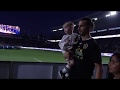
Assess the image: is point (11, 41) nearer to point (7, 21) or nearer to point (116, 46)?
point (7, 21)

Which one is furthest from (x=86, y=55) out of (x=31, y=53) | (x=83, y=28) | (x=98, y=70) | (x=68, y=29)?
(x=31, y=53)

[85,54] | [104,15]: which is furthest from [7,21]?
[104,15]

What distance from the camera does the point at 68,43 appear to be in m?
2.62

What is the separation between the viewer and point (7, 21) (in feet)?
9.36

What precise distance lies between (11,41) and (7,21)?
0.35 m

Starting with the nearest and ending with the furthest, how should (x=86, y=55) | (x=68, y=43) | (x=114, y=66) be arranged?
1. (x=114, y=66)
2. (x=86, y=55)
3. (x=68, y=43)

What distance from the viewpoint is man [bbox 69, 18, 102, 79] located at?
7.56 ft

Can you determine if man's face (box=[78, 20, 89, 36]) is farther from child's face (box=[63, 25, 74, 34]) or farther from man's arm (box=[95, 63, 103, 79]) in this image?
man's arm (box=[95, 63, 103, 79])

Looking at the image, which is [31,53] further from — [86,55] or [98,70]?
[98,70]

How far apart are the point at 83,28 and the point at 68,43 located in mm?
325

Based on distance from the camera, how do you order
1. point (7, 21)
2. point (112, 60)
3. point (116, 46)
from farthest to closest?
point (116, 46) → point (7, 21) → point (112, 60)

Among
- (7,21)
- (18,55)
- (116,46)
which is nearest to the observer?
(7,21)

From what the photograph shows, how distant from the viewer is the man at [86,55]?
2305 millimetres

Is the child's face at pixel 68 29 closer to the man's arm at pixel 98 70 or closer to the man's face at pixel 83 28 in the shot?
the man's face at pixel 83 28
